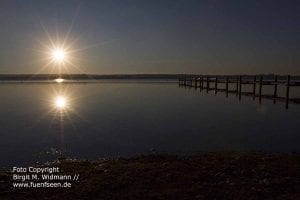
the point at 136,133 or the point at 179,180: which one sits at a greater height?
the point at 179,180

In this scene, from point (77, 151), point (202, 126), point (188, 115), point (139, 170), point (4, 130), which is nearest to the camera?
point (139, 170)

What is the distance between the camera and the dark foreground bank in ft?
29.9

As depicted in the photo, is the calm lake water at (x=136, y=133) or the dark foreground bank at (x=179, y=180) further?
the calm lake water at (x=136, y=133)

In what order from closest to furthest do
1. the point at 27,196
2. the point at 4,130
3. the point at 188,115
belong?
the point at 27,196 < the point at 4,130 < the point at 188,115

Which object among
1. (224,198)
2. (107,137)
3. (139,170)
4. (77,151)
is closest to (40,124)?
(107,137)

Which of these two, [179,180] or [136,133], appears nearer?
Result: [179,180]

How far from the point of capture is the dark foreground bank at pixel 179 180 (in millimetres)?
9125

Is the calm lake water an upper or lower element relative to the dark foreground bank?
lower

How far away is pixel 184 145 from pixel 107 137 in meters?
4.93

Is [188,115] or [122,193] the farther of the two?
[188,115]

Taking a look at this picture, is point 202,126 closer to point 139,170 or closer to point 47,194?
point 139,170

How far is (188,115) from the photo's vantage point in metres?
30.7

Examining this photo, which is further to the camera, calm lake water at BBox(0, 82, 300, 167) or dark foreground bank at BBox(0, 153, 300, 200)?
calm lake water at BBox(0, 82, 300, 167)

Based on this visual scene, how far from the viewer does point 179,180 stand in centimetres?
1016
